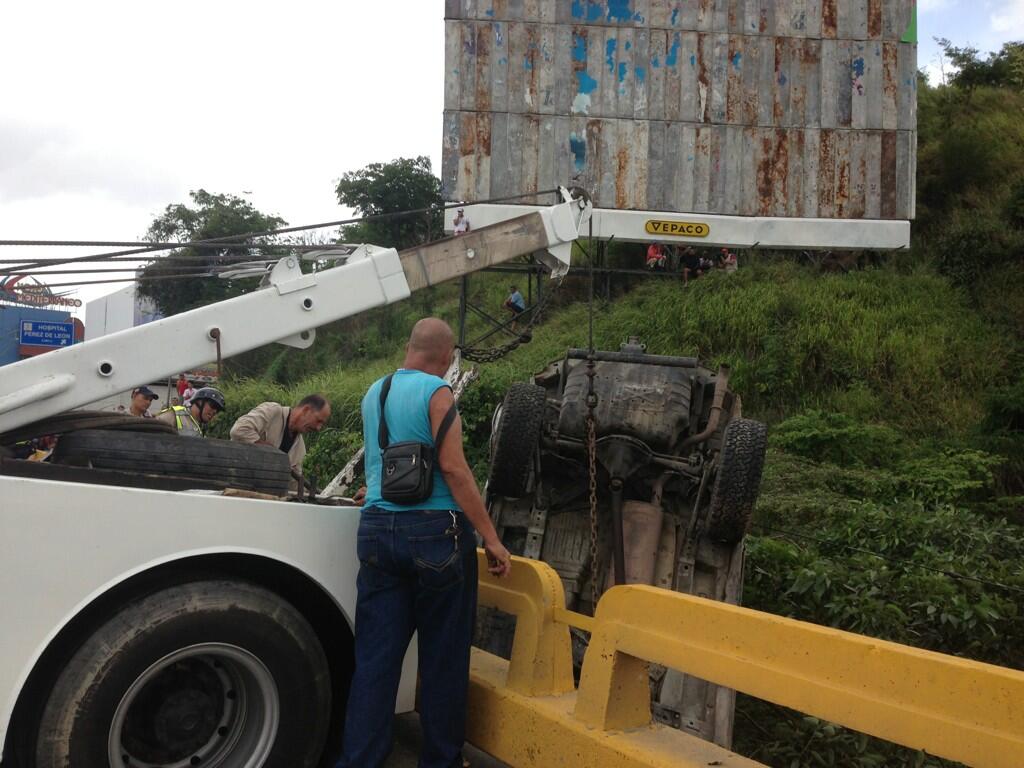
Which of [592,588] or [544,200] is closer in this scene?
[592,588]

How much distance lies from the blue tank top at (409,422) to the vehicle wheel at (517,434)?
4.77 feet

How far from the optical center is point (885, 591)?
222 inches

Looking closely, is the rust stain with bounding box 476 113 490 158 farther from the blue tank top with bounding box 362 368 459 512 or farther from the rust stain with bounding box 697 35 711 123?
the blue tank top with bounding box 362 368 459 512

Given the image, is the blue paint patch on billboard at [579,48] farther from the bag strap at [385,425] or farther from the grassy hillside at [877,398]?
the bag strap at [385,425]

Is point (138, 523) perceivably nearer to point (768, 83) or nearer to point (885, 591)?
point (885, 591)

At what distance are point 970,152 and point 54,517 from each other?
17.6 meters

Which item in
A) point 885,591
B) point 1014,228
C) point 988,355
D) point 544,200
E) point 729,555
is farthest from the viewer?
point 544,200

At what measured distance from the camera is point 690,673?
10.0 feet

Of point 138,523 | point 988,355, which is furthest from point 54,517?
point 988,355

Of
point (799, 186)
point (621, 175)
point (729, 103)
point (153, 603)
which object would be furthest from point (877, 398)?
point (153, 603)

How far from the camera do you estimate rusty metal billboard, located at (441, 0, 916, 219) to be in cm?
1555

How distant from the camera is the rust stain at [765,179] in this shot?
15.6 meters

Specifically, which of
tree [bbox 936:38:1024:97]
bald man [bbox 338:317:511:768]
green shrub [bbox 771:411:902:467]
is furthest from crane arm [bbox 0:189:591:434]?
tree [bbox 936:38:1024:97]

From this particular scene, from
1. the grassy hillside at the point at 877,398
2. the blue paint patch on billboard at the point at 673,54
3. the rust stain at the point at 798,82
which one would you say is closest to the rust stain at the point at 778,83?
the rust stain at the point at 798,82
